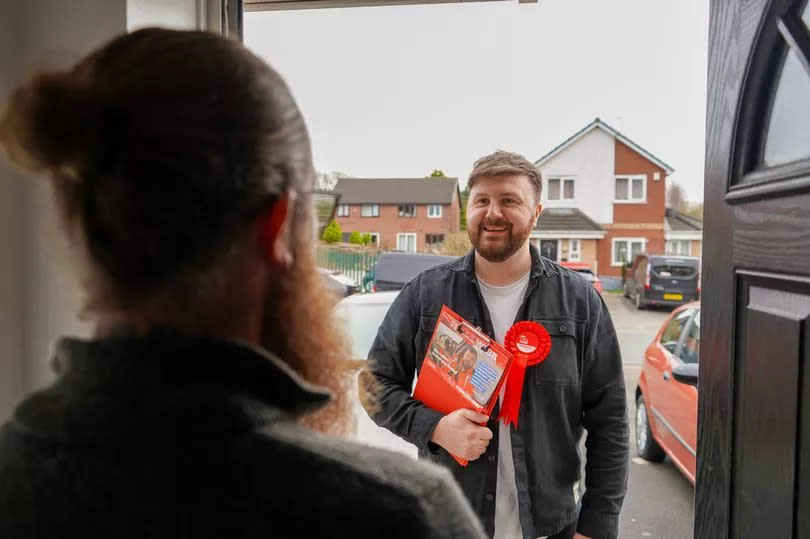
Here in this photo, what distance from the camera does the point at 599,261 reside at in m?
15.9

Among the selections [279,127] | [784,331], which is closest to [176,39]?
[279,127]

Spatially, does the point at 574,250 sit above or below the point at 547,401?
above

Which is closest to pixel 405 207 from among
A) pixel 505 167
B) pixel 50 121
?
pixel 505 167

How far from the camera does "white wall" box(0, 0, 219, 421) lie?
1.28 meters

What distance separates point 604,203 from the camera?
15367mm

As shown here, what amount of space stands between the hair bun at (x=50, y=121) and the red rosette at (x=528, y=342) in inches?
48.8

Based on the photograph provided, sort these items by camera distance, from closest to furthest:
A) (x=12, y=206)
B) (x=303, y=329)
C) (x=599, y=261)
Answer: (x=303, y=329), (x=12, y=206), (x=599, y=261)

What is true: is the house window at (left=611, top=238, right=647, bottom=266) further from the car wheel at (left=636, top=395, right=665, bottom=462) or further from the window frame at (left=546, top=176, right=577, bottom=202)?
the car wheel at (left=636, top=395, right=665, bottom=462)

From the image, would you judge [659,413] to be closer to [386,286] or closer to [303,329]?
[386,286]

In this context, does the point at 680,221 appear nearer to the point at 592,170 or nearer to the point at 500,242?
the point at 592,170

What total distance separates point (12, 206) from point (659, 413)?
12.1 feet

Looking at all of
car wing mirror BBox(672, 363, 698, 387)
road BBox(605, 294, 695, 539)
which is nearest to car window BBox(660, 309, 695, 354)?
road BBox(605, 294, 695, 539)

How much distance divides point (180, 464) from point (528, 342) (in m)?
1.21

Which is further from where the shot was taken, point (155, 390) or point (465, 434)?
point (465, 434)
